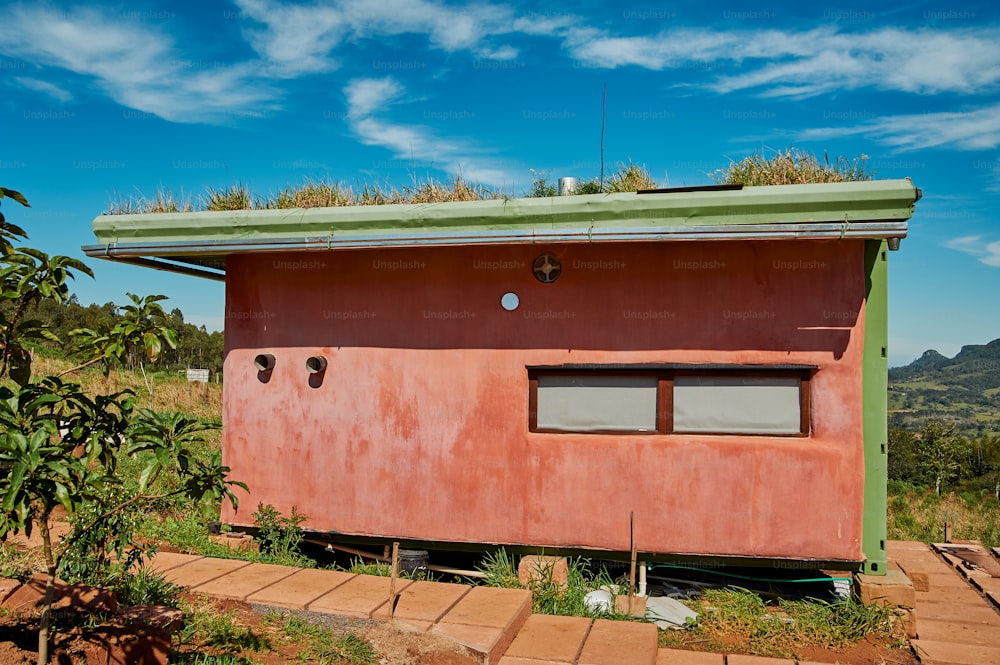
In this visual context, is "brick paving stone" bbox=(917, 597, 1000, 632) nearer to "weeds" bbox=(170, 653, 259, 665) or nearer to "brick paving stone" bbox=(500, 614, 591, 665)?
"brick paving stone" bbox=(500, 614, 591, 665)

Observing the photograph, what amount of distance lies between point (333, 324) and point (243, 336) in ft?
3.42

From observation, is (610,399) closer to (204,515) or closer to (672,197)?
(672,197)

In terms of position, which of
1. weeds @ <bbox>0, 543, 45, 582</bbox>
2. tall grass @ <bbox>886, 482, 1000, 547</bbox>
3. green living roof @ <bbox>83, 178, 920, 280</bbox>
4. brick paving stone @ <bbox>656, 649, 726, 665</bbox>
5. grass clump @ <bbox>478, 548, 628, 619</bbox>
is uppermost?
green living roof @ <bbox>83, 178, 920, 280</bbox>

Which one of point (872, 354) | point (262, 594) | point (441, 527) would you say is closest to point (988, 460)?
point (872, 354)

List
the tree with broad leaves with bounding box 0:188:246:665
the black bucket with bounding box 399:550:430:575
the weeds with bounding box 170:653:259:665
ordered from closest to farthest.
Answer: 1. the tree with broad leaves with bounding box 0:188:246:665
2. the weeds with bounding box 170:653:259:665
3. the black bucket with bounding box 399:550:430:575

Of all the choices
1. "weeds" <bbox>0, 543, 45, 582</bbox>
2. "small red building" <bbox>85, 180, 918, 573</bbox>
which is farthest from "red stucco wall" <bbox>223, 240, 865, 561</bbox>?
"weeds" <bbox>0, 543, 45, 582</bbox>

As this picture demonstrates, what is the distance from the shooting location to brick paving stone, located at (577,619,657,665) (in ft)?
16.3

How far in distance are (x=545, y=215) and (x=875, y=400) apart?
336cm

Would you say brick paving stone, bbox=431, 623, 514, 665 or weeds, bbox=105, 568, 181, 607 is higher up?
weeds, bbox=105, 568, 181, 607

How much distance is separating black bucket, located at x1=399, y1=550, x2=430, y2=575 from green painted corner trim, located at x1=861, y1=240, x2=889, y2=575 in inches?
159

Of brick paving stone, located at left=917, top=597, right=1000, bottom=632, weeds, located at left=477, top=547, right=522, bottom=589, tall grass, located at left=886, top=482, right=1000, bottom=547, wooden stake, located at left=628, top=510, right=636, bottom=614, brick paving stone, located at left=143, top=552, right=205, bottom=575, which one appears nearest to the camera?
wooden stake, located at left=628, top=510, right=636, bottom=614

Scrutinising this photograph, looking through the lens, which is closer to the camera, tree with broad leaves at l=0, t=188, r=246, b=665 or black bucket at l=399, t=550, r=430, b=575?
tree with broad leaves at l=0, t=188, r=246, b=665

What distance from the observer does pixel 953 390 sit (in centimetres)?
13512

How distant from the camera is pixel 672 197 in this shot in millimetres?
6746
